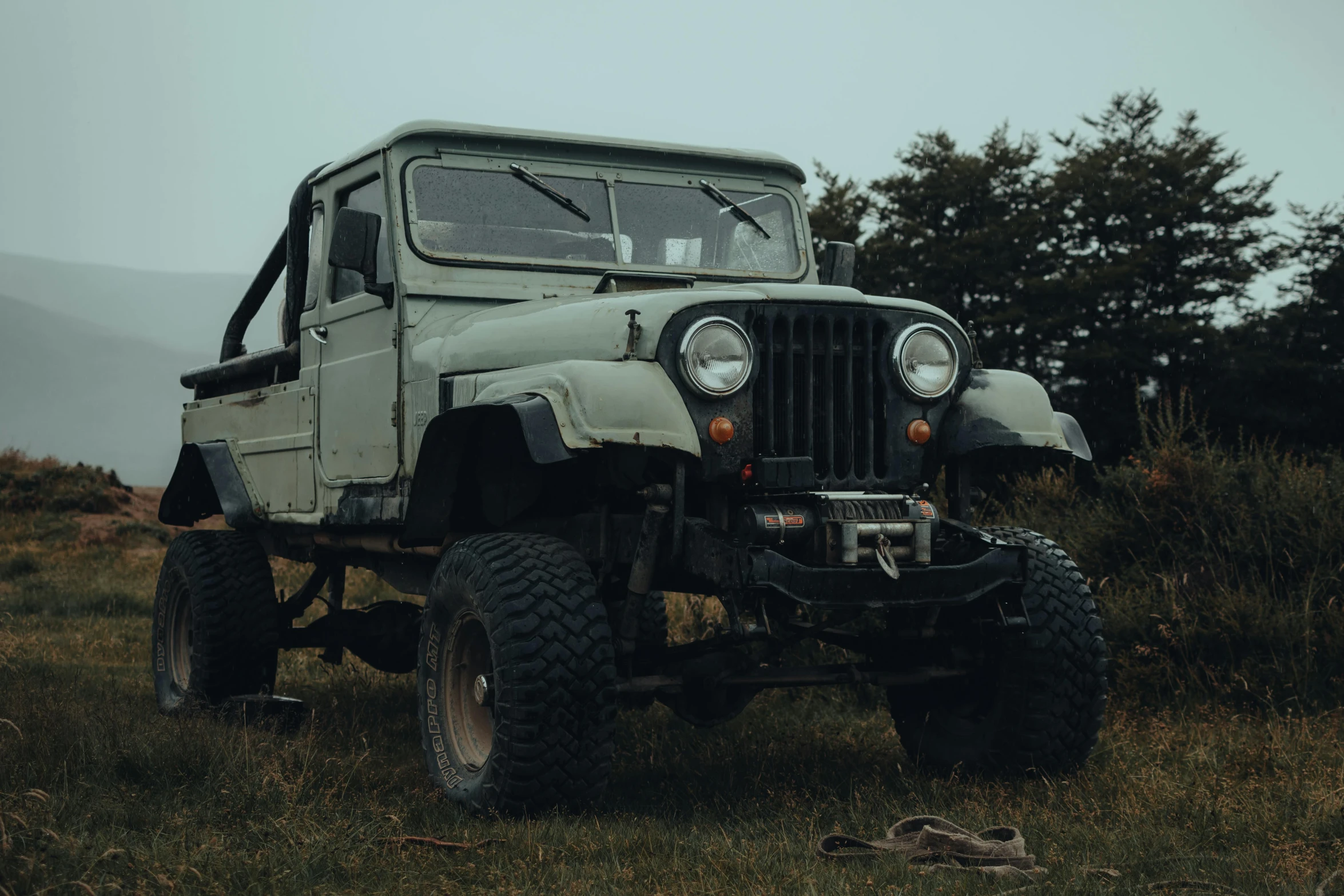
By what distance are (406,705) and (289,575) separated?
22.4 ft

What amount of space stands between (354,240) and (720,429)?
1.87 m

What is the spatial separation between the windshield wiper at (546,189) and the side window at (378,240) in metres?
0.57

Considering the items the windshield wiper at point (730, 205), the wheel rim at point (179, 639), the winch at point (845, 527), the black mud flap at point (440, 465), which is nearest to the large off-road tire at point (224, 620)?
the wheel rim at point (179, 639)

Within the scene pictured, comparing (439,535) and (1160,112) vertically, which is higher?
(1160,112)

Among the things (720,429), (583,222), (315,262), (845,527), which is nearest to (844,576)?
(845,527)

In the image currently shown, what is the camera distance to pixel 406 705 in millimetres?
7855

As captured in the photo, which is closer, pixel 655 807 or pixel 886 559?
pixel 886 559

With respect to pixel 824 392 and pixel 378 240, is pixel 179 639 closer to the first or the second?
pixel 378 240

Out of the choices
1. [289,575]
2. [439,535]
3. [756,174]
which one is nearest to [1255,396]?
[289,575]

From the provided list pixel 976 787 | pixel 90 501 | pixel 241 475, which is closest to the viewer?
pixel 976 787

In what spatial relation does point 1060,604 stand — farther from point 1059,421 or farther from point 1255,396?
point 1255,396

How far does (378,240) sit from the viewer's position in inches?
238

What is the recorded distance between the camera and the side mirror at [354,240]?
5691 millimetres

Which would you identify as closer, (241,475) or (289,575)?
(241,475)
